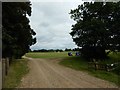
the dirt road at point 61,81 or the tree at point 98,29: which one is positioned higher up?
the tree at point 98,29

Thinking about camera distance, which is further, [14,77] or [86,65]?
[86,65]

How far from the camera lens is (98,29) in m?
40.9

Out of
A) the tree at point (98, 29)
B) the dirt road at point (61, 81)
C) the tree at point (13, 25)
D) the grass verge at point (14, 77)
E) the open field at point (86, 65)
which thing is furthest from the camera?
the tree at point (98, 29)

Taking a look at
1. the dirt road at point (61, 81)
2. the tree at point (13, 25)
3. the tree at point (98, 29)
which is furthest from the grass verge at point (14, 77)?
the tree at point (98, 29)

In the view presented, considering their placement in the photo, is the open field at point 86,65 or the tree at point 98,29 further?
the tree at point 98,29

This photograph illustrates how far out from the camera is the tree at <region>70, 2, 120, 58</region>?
135 feet

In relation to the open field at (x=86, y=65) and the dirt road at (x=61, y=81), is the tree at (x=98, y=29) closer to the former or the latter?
the open field at (x=86, y=65)

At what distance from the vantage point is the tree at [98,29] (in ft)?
135

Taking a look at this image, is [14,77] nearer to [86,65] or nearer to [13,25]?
[13,25]

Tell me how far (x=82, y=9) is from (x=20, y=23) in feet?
55.1

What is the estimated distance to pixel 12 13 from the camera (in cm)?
3000

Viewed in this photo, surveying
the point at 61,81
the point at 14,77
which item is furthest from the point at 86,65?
the point at 61,81

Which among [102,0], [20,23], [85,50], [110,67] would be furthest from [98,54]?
[20,23]

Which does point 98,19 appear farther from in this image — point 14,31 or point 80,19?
point 14,31
